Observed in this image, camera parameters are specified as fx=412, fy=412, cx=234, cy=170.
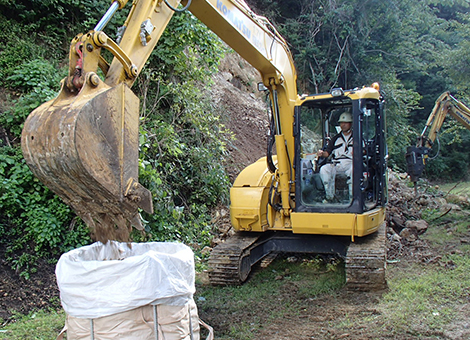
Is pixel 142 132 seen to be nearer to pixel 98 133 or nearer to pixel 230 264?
pixel 230 264

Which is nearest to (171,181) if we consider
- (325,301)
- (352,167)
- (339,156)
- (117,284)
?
(339,156)

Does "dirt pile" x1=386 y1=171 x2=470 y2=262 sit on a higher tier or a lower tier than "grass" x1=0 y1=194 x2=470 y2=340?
lower

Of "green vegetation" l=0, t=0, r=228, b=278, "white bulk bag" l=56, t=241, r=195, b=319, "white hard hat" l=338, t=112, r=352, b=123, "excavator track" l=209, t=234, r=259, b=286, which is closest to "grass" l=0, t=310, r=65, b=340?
"green vegetation" l=0, t=0, r=228, b=278

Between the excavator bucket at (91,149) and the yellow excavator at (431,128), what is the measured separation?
8.36 meters

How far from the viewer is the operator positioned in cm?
528

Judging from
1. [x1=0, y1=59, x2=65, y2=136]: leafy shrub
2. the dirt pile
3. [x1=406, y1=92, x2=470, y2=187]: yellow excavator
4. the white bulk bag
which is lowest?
the dirt pile

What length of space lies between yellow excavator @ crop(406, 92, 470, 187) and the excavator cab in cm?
450

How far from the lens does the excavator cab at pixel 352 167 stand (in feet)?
16.6

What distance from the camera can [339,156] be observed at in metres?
5.41

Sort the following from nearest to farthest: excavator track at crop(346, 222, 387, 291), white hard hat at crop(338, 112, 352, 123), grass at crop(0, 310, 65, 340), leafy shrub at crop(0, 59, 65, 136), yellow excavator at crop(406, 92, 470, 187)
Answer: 1. grass at crop(0, 310, 65, 340)
2. excavator track at crop(346, 222, 387, 291)
3. white hard hat at crop(338, 112, 352, 123)
4. leafy shrub at crop(0, 59, 65, 136)
5. yellow excavator at crop(406, 92, 470, 187)

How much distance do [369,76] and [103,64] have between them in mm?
15590

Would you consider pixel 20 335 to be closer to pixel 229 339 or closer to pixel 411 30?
pixel 229 339

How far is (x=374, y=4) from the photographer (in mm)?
16047

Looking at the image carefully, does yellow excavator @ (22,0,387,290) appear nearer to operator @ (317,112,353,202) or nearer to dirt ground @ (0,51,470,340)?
operator @ (317,112,353,202)
